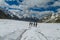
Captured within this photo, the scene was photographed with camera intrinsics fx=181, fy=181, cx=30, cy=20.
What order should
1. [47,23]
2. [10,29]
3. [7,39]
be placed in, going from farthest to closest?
1. [47,23]
2. [10,29]
3. [7,39]

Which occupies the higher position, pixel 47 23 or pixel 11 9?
pixel 11 9

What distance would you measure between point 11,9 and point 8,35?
0.39 meters

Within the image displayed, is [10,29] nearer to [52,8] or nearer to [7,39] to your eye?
[7,39]

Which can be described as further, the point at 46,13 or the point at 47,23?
the point at 47,23

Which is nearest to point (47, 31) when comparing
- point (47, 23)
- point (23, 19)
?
point (47, 23)

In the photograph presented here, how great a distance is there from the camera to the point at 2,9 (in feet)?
8.95

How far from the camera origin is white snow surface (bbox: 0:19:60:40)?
250 centimetres

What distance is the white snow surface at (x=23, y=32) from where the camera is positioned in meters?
2.50

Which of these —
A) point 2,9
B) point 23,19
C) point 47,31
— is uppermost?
point 2,9

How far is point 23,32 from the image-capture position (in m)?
2.88

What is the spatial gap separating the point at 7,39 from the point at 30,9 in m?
0.60

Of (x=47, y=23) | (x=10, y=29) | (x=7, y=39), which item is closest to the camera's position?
(x=7, y=39)

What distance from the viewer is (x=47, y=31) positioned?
2906mm

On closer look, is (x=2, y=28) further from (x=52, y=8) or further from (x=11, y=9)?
(x=52, y=8)
